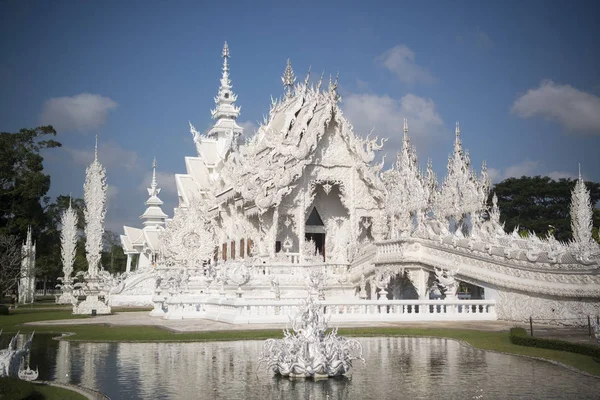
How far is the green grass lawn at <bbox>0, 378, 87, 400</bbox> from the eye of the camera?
24.5 feet

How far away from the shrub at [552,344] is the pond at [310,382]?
1016 millimetres

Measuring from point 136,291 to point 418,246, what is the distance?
750 inches

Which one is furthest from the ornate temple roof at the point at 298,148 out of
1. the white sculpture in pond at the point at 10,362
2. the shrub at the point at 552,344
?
the white sculpture in pond at the point at 10,362

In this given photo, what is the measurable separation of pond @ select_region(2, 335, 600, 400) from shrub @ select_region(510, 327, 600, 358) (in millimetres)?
1016

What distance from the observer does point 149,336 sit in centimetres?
1564

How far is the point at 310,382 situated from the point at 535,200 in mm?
46886

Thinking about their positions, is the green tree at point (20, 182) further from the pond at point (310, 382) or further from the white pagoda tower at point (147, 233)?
the pond at point (310, 382)

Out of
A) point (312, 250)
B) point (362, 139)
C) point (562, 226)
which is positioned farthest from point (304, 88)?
point (562, 226)

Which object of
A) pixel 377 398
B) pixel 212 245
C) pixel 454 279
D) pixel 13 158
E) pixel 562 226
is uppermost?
pixel 13 158

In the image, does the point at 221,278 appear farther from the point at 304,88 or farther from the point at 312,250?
the point at 304,88

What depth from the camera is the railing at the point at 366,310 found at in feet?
60.5

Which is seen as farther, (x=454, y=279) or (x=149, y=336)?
(x=454, y=279)

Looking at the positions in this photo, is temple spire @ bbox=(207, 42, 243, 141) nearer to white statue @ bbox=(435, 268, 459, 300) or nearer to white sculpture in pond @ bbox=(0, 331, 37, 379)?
white statue @ bbox=(435, 268, 459, 300)

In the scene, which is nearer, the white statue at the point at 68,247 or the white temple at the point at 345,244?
the white temple at the point at 345,244
